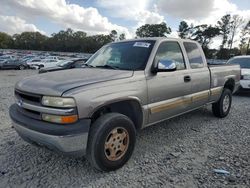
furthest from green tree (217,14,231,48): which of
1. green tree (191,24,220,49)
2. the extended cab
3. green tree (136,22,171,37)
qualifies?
the extended cab

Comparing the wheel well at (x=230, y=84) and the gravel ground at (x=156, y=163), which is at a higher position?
the wheel well at (x=230, y=84)

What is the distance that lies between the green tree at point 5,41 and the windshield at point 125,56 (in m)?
116

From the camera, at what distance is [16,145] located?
13.8ft

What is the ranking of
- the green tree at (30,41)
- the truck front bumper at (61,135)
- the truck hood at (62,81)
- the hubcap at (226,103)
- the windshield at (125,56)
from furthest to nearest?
1. the green tree at (30,41)
2. the hubcap at (226,103)
3. the windshield at (125,56)
4. the truck hood at (62,81)
5. the truck front bumper at (61,135)

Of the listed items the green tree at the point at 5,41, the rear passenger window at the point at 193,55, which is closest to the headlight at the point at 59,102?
the rear passenger window at the point at 193,55

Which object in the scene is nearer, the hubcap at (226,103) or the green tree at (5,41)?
the hubcap at (226,103)

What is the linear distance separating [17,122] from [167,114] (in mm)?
2310

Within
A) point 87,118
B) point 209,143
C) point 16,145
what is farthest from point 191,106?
point 16,145

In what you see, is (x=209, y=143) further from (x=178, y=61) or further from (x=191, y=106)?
(x=178, y=61)

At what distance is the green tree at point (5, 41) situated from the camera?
351ft

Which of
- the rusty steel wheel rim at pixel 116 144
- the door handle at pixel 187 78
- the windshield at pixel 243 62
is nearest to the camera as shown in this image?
the rusty steel wheel rim at pixel 116 144

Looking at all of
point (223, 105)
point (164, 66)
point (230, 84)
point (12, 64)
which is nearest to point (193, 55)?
point (164, 66)

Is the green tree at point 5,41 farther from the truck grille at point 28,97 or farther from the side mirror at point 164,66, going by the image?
the side mirror at point 164,66

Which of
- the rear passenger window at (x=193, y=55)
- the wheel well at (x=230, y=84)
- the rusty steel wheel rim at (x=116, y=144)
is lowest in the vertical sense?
the rusty steel wheel rim at (x=116, y=144)
